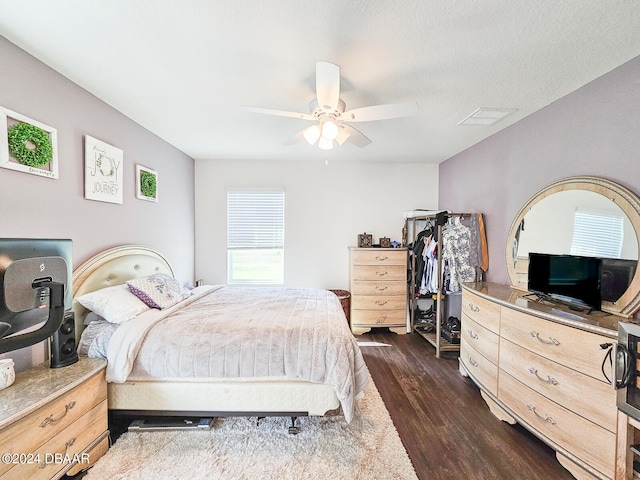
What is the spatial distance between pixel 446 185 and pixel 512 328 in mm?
2641

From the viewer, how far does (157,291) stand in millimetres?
2443

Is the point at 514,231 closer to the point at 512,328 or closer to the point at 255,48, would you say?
the point at 512,328

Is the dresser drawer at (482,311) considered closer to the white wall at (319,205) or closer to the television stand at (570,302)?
the television stand at (570,302)

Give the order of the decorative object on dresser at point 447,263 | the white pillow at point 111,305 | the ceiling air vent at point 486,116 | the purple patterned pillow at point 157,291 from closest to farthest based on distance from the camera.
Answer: the white pillow at point 111,305, the purple patterned pillow at point 157,291, the ceiling air vent at point 486,116, the decorative object on dresser at point 447,263

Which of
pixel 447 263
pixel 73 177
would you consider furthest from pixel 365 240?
pixel 73 177

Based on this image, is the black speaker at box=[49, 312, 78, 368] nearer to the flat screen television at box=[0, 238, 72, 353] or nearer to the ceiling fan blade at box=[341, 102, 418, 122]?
the flat screen television at box=[0, 238, 72, 353]

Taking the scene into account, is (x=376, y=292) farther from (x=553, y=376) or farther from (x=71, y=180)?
(x=71, y=180)

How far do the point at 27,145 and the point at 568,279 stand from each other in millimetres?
3759

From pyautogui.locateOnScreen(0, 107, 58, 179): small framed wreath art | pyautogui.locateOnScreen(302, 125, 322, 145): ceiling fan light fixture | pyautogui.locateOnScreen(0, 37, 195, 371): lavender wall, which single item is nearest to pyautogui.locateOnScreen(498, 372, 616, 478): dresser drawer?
pyautogui.locateOnScreen(302, 125, 322, 145): ceiling fan light fixture

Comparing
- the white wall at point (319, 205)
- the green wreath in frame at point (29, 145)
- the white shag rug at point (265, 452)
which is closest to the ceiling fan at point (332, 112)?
the green wreath in frame at point (29, 145)

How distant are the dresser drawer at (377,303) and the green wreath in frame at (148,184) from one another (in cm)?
288

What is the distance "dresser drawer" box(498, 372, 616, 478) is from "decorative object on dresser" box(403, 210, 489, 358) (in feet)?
4.15

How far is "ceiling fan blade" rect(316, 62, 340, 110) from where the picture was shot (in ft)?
5.23

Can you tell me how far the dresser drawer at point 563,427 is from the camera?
145 cm
